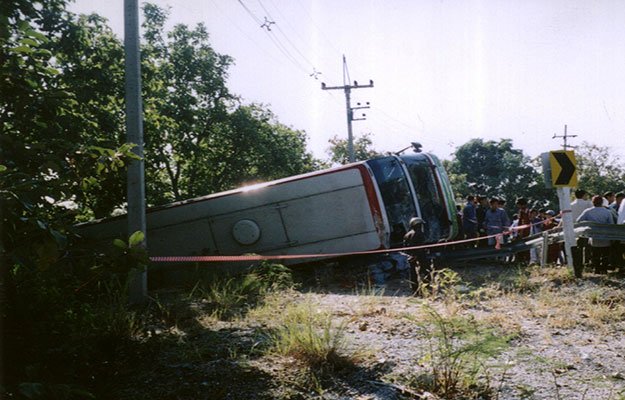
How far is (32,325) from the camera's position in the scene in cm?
329

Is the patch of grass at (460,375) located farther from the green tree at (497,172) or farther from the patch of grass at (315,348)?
the green tree at (497,172)

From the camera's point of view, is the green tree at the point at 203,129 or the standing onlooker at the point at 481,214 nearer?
the standing onlooker at the point at 481,214

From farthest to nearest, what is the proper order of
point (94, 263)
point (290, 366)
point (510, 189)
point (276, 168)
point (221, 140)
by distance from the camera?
point (510, 189)
point (276, 168)
point (221, 140)
point (290, 366)
point (94, 263)

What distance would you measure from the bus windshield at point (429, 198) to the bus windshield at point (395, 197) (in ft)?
1.58

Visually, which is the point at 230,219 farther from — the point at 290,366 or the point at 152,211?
the point at 290,366

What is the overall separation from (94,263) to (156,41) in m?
22.5

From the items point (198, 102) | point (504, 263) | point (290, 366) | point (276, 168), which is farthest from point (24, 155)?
point (276, 168)

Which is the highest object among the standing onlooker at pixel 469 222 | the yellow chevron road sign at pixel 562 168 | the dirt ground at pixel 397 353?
the yellow chevron road sign at pixel 562 168

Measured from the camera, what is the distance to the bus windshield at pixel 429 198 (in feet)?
33.6

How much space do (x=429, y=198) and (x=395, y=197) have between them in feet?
3.60

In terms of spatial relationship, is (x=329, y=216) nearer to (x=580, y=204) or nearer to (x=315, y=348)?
(x=580, y=204)

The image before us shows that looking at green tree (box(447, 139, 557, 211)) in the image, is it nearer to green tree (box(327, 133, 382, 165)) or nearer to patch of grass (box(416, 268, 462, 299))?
green tree (box(327, 133, 382, 165))

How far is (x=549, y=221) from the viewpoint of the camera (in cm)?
928

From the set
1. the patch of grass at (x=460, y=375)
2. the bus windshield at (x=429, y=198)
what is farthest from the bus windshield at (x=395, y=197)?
the patch of grass at (x=460, y=375)
